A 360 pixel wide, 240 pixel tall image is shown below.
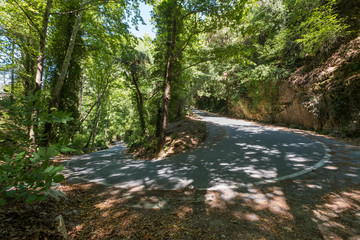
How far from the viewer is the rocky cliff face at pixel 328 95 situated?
8.09 m

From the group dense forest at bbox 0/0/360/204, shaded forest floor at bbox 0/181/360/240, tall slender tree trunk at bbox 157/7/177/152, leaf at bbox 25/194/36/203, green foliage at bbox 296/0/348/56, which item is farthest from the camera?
green foliage at bbox 296/0/348/56

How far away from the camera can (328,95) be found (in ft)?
30.3

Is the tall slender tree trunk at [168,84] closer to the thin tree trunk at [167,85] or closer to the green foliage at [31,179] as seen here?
the thin tree trunk at [167,85]

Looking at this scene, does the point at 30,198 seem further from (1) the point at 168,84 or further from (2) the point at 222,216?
(1) the point at 168,84

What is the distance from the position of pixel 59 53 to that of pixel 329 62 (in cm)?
1804

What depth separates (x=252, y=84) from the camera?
1725 centimetres

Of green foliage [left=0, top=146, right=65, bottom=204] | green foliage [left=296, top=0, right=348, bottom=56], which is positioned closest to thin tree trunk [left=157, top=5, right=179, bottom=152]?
green foliage [left=0, top=146, right=65, bottom=204]

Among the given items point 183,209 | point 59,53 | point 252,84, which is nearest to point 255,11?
point 252,84

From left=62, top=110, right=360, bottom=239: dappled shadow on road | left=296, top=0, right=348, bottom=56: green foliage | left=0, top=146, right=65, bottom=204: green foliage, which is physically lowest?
left=62, top=110, right=360, bottom=239: dappled shadow on road

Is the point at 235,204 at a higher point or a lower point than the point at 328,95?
lower

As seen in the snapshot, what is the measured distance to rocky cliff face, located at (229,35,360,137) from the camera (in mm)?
8094

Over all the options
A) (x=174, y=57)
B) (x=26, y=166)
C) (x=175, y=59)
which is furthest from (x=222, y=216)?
(x=175, y=59)

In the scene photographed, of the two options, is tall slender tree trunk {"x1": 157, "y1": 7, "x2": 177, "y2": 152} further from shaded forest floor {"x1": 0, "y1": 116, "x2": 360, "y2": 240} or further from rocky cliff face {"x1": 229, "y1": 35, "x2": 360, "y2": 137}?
rocky cliff face {"x1": 229, "y1": 35, "x2": 360, "y2": 137}

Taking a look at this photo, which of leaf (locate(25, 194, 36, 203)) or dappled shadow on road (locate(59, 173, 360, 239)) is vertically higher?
leaf (locate(25, 194, 36, 203))
